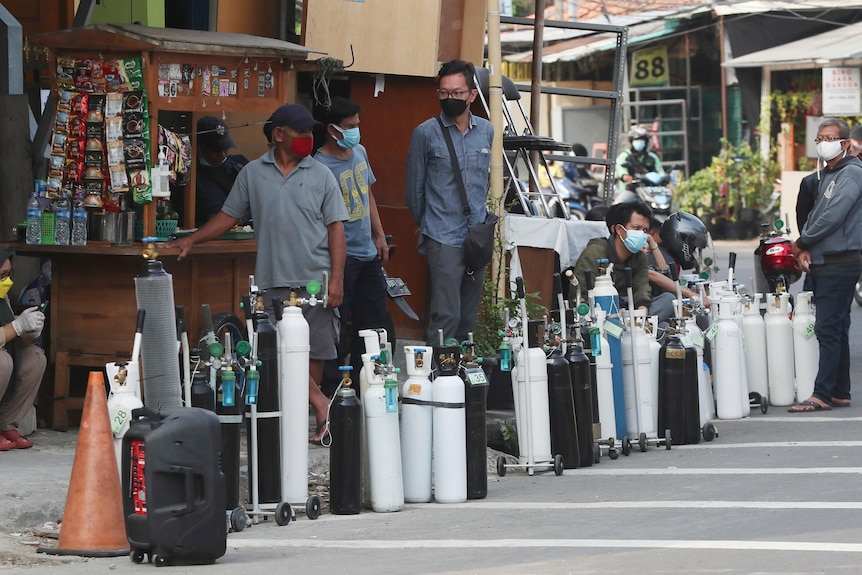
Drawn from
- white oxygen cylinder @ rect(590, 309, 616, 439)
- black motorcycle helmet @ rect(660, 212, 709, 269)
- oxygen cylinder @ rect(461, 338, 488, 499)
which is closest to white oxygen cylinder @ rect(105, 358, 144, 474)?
oxygen cylinder @ rect(461, 338, 488, 499)

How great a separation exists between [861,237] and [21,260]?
5.91m

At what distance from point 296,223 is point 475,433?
1695 mm

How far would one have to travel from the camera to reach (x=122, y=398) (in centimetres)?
675

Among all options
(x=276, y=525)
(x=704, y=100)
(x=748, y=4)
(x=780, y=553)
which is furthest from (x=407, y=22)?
(x=704, y=100)

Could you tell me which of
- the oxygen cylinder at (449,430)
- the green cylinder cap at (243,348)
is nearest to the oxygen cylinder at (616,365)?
the oxygen cylinder at (449,430)

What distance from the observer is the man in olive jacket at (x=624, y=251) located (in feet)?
35.1

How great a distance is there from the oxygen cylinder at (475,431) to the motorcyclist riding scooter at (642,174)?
52.0 ft

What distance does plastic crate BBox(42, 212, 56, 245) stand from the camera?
909cm

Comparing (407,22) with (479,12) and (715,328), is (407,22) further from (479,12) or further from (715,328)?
(715,328)

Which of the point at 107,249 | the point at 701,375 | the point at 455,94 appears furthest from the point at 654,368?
the point at 107,249

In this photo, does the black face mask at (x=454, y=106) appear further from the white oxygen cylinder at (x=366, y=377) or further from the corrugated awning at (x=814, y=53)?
the corrugated awning at (x=814, y=53)

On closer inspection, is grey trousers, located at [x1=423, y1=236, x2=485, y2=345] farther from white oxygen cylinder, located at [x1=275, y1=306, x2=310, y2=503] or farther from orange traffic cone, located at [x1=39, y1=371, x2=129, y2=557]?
orange traffic cone, located at [x1=39, y1=371, x2=129, y2=557]

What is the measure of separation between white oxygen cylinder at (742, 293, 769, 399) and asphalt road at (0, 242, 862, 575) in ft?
5.64

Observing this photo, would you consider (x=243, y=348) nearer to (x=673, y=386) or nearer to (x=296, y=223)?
(x=296, y=223)
